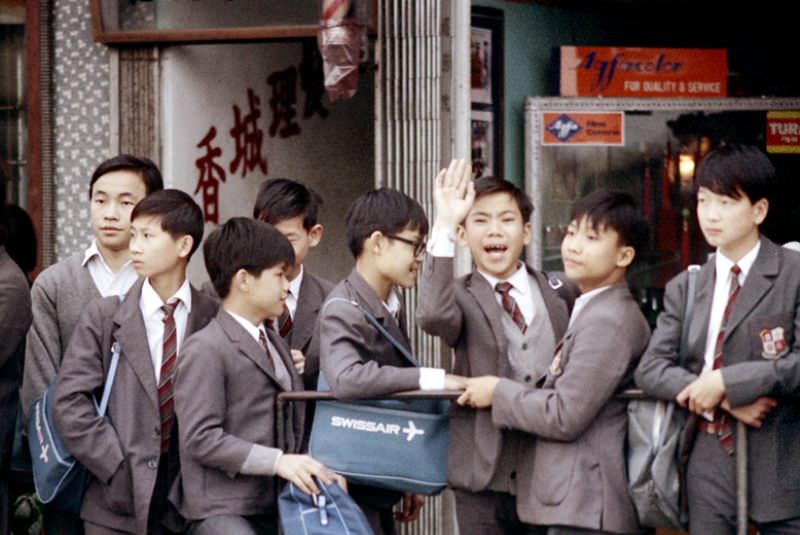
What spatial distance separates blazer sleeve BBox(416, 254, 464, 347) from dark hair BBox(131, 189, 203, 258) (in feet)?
3.21

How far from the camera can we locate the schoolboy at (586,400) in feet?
14.7

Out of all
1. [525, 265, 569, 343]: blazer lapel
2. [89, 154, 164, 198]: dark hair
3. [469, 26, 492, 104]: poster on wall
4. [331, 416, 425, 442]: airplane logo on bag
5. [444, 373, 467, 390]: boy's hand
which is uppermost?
[469, 26, 492, 104]: poster on wall

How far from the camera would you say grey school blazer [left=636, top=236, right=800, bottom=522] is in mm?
4266

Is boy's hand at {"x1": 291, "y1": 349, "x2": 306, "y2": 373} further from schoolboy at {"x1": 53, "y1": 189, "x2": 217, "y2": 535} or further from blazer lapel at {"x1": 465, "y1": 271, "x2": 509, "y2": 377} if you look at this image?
blazer lapel at {"x1": 465, "y1": 271, "x2": 509, "y2": 377}

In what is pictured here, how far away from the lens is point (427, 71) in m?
6.84

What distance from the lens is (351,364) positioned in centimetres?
472

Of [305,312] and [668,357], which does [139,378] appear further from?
[668,357]

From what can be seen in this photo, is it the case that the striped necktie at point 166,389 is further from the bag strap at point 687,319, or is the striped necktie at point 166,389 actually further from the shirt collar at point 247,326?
the bag strap at point 687,319

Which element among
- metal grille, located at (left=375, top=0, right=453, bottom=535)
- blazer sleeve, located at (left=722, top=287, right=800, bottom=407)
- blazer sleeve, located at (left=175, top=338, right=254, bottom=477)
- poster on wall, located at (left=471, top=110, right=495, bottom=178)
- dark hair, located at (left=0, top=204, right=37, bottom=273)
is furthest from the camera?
poster on wall, located at (left=471, top=110, right=495, bottom=178)

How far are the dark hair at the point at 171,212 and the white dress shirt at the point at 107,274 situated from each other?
41 centimetres

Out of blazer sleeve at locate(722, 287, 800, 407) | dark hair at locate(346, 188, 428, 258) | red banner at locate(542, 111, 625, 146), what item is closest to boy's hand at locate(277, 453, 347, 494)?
dark hair at locate(346, 188, 428, 258)

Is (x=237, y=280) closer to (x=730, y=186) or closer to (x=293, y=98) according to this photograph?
(x=730, y=186)

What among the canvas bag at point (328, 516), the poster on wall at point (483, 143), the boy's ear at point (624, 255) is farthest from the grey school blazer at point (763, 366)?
the poster on wall at point (483, 143)

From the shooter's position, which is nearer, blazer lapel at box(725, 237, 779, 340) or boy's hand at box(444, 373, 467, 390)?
blazer lapel at box(725, 237, 779, 340)
